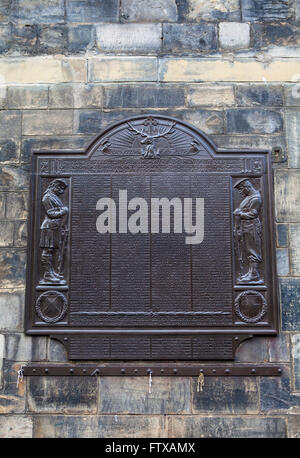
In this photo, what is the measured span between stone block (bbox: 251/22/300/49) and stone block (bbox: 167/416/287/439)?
11.9 feet

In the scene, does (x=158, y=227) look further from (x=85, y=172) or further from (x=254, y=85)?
(x=254, y=85)

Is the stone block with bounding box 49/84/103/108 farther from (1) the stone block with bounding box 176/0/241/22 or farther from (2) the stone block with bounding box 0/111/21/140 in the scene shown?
(1) the stone block with bounding box 176/0/241/22

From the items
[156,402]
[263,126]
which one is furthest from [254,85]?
[156,402]

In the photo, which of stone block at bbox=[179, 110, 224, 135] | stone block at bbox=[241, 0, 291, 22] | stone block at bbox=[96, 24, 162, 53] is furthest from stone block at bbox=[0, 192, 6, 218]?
stone block at bbox=[241, 0, 291, 22]

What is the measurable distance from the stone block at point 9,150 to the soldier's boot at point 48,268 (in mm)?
Result: 1043

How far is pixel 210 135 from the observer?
4.95 metres

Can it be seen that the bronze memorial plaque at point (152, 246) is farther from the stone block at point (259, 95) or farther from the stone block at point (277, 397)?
the stone block at point (259, 95)

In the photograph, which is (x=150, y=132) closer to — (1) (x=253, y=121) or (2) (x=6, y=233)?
(1) (x=253, y=121)

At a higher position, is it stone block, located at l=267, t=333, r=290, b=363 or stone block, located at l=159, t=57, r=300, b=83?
stone block, located at l=159, t=57, r=300, b=83

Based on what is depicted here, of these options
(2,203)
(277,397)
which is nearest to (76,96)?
(2,203)

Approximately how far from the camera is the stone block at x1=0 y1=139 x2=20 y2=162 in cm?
498

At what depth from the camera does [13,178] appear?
4.95 m

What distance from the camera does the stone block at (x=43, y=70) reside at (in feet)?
16.8
